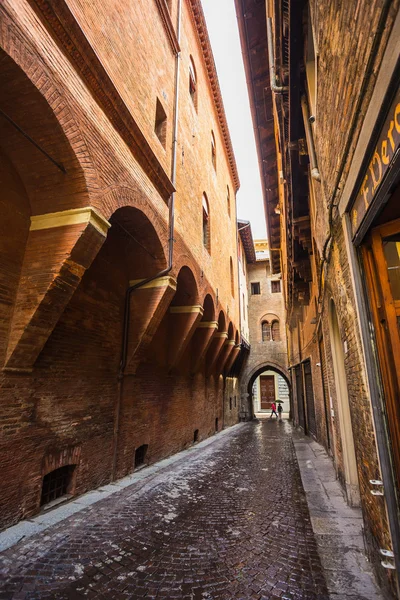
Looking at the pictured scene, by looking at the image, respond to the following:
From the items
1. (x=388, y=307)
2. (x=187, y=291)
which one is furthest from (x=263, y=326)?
(x=388, y=307)

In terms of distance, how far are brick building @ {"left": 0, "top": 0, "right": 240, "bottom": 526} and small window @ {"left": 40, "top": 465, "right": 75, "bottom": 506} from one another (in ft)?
0.08

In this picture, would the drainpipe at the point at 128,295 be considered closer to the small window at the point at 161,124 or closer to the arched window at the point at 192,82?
the small window at the point at 161,124

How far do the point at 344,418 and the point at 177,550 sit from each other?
3.10 metres

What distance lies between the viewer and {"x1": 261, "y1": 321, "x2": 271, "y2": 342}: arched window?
2477cm

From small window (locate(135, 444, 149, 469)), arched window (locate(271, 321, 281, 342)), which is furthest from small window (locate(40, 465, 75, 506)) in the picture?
arched window (locate(271, 321, 281, 342))

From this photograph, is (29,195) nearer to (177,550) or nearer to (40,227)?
(40,227)

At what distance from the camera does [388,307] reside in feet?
7.61

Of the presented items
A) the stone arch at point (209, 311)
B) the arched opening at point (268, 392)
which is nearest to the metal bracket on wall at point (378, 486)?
the stone arch at point (209, 311)

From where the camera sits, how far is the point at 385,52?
1697 millimetres

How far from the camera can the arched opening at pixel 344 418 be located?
465 cm

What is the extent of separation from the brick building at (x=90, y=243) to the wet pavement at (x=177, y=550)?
90cm

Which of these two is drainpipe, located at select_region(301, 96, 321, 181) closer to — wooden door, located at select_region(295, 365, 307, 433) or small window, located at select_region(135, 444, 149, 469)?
small window, located at select_region(135, 444, 149, 469)

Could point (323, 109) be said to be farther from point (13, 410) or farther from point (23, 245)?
point (13, 410)

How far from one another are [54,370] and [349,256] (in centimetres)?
422
